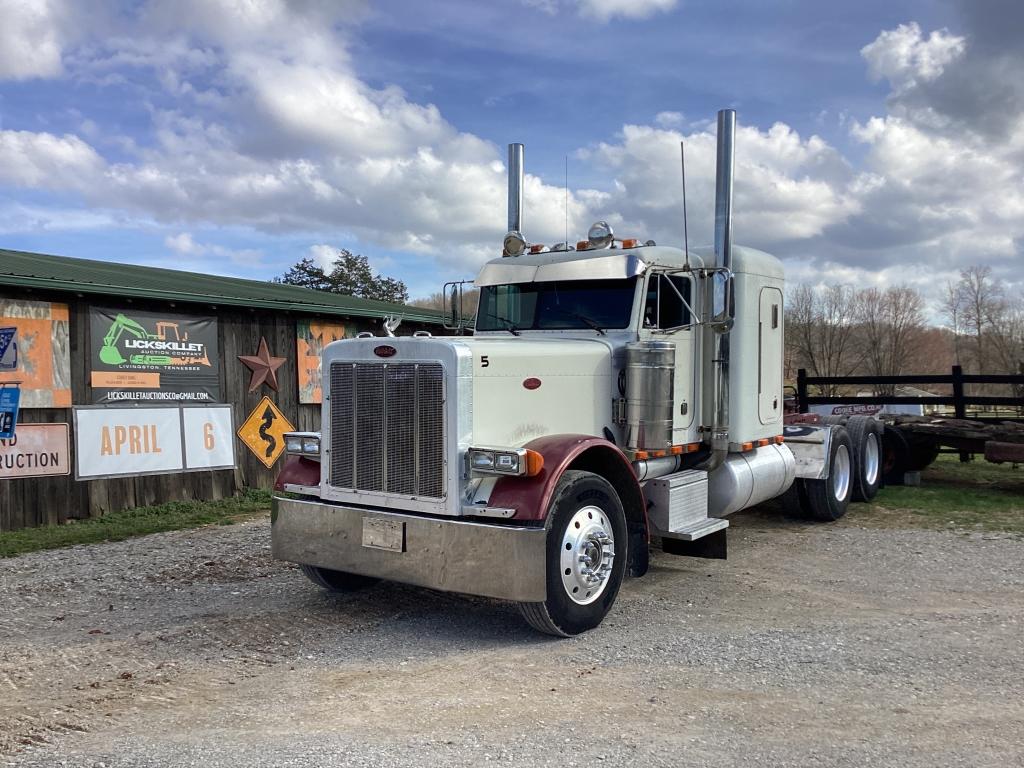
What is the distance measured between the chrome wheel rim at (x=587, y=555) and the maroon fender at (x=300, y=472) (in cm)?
201

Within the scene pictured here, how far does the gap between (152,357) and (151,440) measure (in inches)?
42.1

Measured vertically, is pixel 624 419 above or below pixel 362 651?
above

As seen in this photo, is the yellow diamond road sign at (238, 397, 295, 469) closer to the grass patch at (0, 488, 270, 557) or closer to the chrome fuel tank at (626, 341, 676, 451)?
the grass patch at (0, 488, 270, 557)

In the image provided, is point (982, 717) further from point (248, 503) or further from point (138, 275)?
point (138, 275)

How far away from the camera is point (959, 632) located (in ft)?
18.5

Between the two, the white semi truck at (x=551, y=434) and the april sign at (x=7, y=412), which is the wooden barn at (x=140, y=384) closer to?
the april sign at (x=7, y=412)

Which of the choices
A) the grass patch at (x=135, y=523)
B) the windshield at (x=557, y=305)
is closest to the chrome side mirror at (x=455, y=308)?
the windshield at (x=557, y=305)

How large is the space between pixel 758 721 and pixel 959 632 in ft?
7.76

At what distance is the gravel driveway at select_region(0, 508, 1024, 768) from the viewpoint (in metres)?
3.85

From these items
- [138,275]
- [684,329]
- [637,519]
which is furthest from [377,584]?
[138,275]

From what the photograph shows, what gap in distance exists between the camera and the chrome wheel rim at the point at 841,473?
10.2 m

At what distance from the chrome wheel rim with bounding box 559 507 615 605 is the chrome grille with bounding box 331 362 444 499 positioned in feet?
2.95

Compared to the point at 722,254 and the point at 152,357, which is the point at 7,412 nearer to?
the point at 152,357

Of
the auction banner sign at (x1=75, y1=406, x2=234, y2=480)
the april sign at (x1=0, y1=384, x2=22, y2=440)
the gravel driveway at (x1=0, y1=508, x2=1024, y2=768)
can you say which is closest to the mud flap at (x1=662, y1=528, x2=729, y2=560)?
the gravel driveway at (x1=0, y1=508, x2=1024, y2=768)
